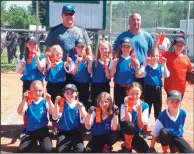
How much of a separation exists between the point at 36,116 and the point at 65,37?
1.41m

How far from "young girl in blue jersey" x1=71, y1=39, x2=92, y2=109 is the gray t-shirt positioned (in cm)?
16

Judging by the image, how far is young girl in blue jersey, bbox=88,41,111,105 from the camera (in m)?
5.79

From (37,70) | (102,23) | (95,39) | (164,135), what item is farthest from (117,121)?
(102,23)

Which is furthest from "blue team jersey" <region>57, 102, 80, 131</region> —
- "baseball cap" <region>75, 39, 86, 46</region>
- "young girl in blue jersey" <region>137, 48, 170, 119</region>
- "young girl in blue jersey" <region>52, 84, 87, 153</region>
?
"young girl in blue jersey" <region>137, 48, 170, 119</region>

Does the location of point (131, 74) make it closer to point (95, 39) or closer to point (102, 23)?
point (95, 39)

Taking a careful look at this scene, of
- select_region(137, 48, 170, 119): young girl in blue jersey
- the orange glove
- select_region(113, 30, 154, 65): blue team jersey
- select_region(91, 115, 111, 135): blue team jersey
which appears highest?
select_region(113, 30, 154, 65): blue team jersey

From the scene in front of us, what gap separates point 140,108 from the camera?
5258 mm

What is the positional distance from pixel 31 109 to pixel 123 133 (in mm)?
1410

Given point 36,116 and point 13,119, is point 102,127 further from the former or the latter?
point 13,119

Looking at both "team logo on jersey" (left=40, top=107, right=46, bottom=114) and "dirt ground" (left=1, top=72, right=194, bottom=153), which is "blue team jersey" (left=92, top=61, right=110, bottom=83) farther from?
"dirt ground" (left=1, top=72, right=194, bottom=153)

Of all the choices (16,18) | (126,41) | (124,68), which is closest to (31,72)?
(124,68)

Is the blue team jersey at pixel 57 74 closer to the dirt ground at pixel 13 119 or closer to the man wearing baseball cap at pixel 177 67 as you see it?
the dirt ground at pixel 13 119

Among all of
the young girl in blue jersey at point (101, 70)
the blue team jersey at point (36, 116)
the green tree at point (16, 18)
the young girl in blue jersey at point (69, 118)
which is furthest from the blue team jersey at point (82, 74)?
the green tree at point (16, 18)

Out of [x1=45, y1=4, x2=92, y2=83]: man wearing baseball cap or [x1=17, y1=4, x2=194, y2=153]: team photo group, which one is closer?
[x1=17, y1=4, x2=194, y2=153]: team photo group
